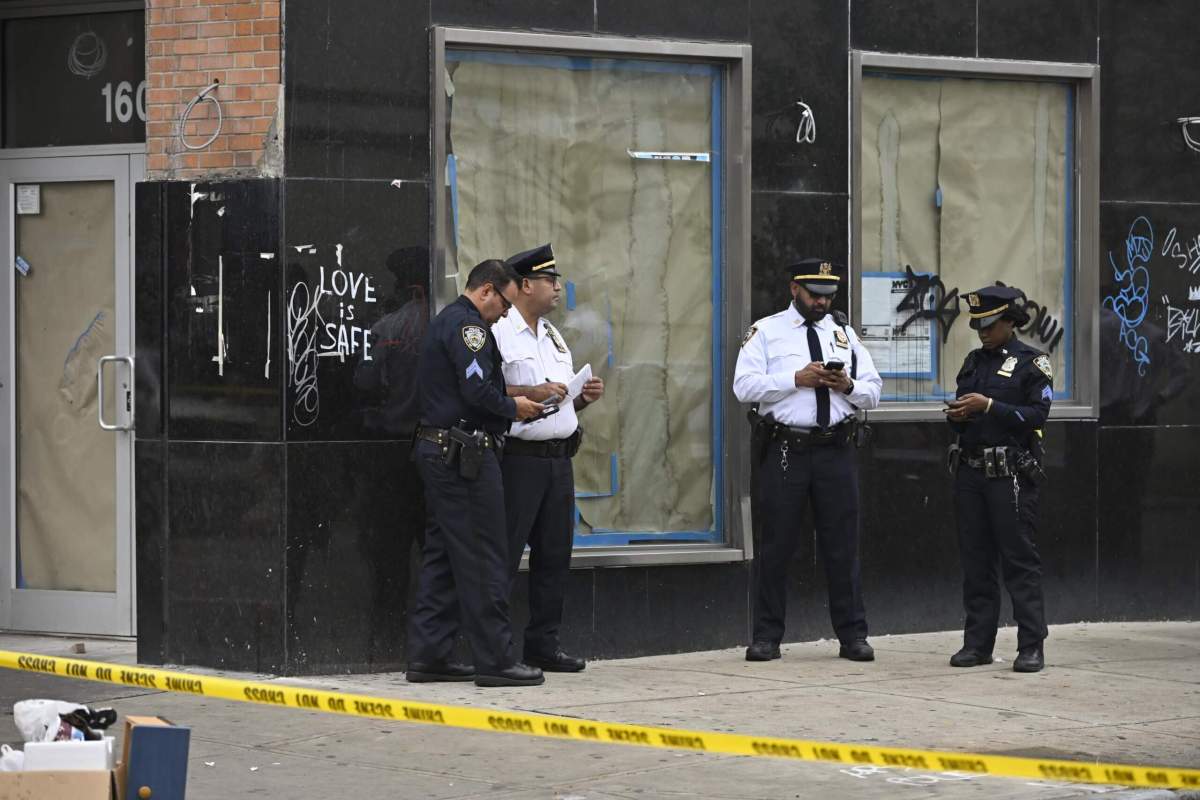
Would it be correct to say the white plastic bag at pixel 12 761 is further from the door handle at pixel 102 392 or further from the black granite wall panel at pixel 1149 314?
the black granite wall panel at pixel 1149 314

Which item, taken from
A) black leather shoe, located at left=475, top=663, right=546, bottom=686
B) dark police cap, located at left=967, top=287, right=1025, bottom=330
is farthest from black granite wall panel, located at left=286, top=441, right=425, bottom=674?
dark police cap, located at left=967, top=287, right=1025, bottom=330

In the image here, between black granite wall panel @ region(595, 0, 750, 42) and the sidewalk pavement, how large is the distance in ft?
10.6

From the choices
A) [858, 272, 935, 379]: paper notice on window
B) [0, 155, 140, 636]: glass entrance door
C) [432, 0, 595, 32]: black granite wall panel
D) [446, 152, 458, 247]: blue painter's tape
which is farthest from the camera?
[858, 272, 935, 379]: paper notice on window

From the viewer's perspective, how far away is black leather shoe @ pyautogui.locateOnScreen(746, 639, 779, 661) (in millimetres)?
10352

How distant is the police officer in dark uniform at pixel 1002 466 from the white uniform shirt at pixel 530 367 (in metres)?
1.95

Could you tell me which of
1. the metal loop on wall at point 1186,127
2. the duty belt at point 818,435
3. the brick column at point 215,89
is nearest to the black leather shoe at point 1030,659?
the duty belt at point 818,435

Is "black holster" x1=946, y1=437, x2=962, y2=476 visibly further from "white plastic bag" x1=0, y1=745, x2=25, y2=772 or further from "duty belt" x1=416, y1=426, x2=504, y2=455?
"white plastic bag" x1=0, y1=745, x2=25, y2=772

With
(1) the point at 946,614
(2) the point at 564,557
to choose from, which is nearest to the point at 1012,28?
(1) the point at 946,614

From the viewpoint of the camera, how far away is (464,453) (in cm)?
912

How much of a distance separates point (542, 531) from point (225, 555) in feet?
4.95

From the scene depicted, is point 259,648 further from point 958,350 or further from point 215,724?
point 958,350

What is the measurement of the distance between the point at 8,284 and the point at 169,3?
2.05 m

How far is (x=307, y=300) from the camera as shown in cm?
957

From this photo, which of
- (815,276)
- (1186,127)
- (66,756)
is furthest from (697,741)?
(1186,127)
